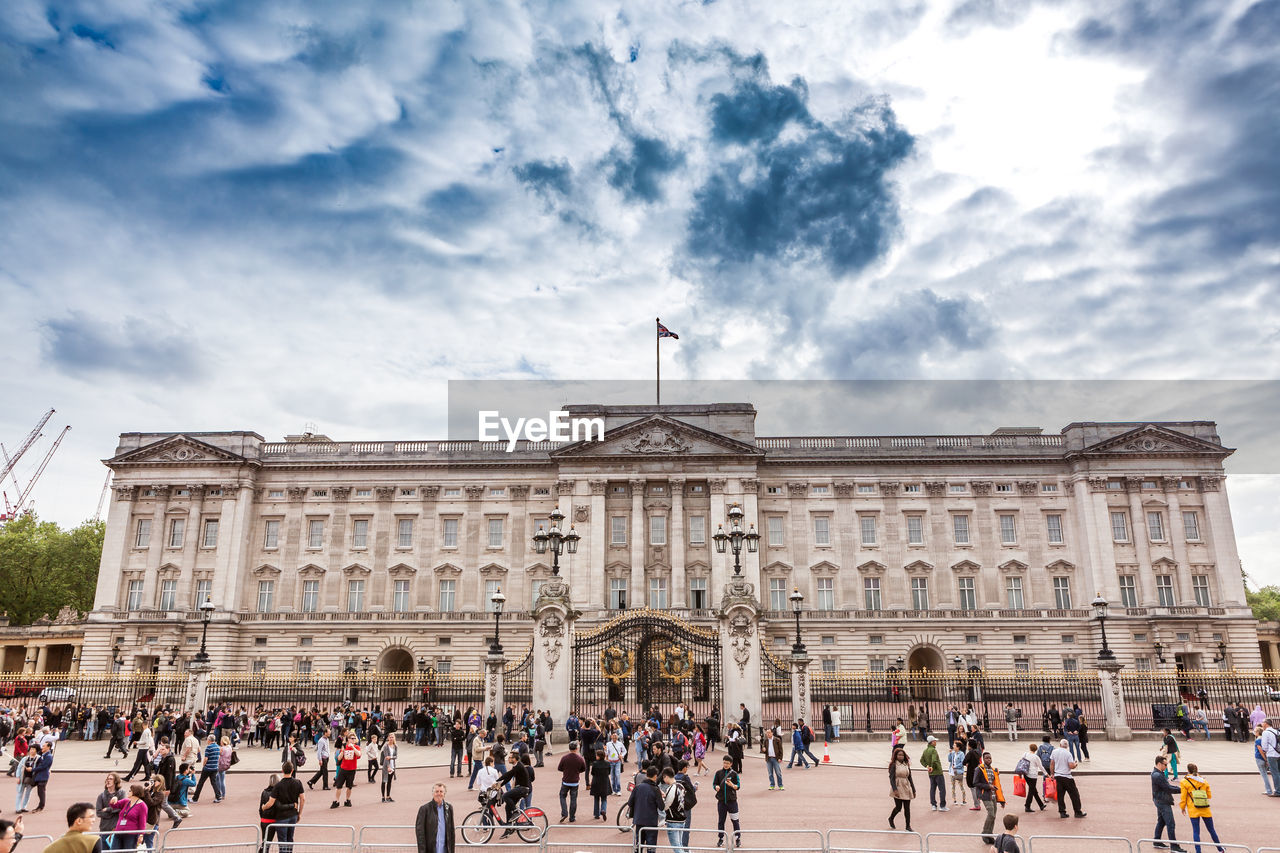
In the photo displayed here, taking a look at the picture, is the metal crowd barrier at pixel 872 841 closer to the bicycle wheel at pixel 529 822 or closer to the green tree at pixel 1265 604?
the bicycle wheel at pixel 529 822

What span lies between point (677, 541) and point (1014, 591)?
23.1 meters

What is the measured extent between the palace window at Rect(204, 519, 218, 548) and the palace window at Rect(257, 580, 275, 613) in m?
4.16

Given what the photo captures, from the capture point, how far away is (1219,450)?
187 feet

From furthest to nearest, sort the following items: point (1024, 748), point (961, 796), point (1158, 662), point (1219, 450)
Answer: point (1219, 450) < point (1158, 662) < point (1024, 748) < point (961, 796)

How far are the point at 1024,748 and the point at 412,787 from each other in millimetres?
21645

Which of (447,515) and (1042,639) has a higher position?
(447,515)

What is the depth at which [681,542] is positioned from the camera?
188 ft

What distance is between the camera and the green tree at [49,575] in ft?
246

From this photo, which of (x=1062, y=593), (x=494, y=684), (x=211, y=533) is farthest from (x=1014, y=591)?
Answer: (x=211, y=533)

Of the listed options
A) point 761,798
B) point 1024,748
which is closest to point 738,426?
point 1024,748

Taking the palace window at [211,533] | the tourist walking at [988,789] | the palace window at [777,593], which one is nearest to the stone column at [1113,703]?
the tourist walking at [988,789]

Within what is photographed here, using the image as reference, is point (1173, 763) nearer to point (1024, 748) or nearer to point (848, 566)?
point (1024, 748)

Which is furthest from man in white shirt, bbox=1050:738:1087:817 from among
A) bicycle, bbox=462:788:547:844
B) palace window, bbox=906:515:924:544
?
palace window, bbox=906:515:924:544

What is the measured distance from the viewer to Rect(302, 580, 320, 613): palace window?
58.7 m
